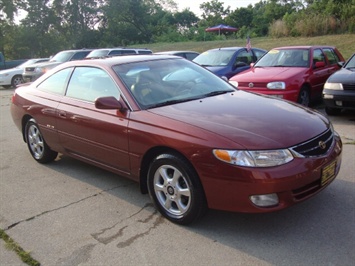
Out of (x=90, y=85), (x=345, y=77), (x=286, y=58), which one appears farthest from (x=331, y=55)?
(x=90, y=85)

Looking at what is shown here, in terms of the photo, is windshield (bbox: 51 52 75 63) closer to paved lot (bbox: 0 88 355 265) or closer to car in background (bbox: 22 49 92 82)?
car in background (bbox: 22 49 92 82)

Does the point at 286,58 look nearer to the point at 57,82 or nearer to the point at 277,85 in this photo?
the point at 277,85

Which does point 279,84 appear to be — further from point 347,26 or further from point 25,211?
point 347,26

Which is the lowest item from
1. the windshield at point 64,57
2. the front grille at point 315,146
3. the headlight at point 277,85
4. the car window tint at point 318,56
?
the headlight at point 277,85

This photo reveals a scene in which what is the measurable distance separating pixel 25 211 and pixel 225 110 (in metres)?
2.27

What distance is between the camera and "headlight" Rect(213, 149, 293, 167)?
9.61ft

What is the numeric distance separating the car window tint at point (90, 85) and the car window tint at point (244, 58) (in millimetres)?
6302

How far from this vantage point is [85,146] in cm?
428

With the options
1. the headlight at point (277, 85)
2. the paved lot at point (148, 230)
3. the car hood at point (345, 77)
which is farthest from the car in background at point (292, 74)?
the paved lot at point (148, 230)

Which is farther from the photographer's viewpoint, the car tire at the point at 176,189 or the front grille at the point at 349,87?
the front grille at the point at 349,87

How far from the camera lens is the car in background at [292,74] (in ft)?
25.4

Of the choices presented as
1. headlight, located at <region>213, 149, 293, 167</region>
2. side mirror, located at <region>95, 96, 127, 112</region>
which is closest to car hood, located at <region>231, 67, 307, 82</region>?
side mirror, located at <region>95, 96, 127, 112</region>

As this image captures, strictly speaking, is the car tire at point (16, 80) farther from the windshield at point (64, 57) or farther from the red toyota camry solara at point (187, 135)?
the red toyota camry solara at point (187, 135)

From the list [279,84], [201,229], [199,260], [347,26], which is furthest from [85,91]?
[347,26]
